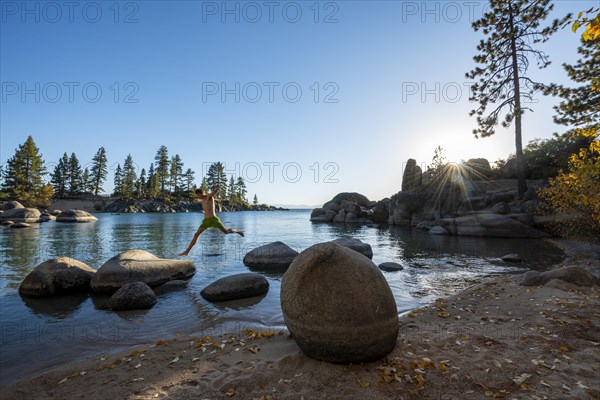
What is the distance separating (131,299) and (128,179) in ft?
341

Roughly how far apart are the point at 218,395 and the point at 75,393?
86.0 inches

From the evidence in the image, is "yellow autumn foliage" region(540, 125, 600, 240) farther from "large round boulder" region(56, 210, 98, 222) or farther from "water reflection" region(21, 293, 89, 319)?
"large round boulder" region(56, 210, 98, 222)

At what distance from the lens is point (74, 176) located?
8888 centimetres

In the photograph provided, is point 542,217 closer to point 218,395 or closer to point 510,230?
point 510,230

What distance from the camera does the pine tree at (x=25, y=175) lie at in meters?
65.0

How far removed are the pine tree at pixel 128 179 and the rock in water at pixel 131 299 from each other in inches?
3896

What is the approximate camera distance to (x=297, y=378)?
4.11 metres

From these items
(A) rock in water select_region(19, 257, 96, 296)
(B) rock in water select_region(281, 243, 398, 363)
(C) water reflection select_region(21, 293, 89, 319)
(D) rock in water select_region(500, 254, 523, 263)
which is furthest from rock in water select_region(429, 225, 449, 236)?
(C) water reflection select_region(21, 293, 89, 319)

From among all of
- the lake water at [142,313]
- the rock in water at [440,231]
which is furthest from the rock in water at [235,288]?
the rock in water at [440,231]

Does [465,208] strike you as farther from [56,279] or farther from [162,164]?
[162,164]

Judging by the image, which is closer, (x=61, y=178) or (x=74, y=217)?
(x=74, y=217)

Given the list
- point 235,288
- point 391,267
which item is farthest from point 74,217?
point 391,267

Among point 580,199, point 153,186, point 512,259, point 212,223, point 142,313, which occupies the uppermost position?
point 153,186

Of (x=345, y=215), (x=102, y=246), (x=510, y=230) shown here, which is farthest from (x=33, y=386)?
(x=345, y=215)
